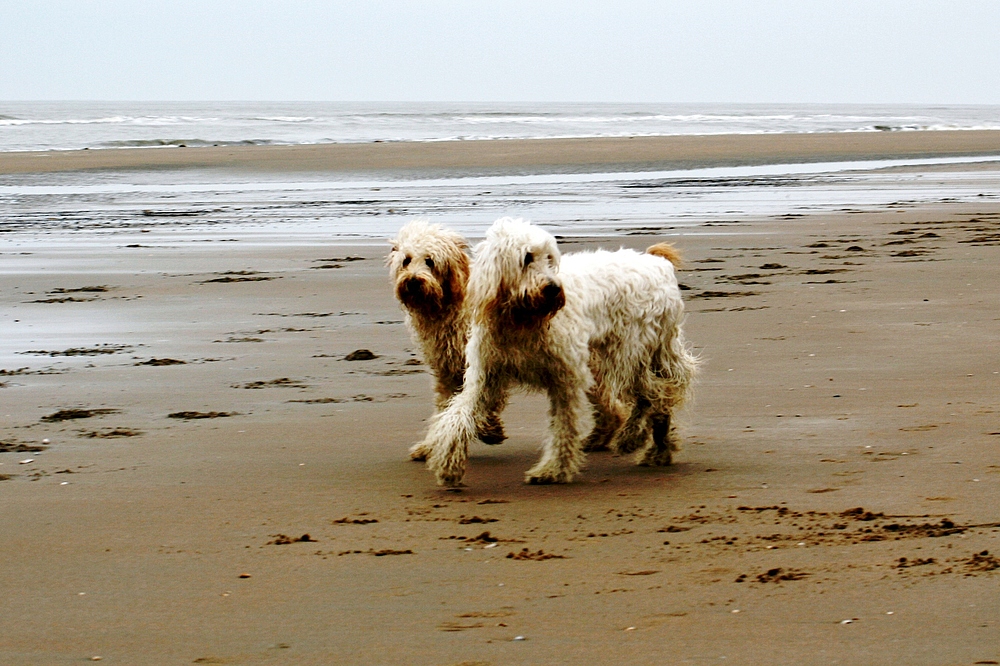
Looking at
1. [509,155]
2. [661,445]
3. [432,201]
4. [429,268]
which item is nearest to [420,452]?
[429,268]

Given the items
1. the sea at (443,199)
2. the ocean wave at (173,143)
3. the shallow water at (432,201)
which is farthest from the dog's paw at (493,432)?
the ocean wave at (173,143)

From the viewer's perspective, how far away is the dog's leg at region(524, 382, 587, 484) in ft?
18.9

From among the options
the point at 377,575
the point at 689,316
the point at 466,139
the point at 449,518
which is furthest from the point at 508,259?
the point at 466,139

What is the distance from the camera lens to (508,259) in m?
5.50

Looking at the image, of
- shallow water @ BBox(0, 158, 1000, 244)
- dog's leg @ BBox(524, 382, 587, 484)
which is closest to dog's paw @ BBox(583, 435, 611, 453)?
dog's leg @ BBox(524, 382, 587, 484)

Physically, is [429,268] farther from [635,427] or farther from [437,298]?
[635,427]

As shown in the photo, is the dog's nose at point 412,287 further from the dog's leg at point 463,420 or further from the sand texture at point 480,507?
the sand texture at point 480,507

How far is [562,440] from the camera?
5.77 meters

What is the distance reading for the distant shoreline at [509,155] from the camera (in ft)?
108

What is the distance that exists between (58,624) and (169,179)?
86.4ft

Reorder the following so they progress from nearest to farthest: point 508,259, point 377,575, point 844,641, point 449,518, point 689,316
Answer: point 844,641 < point 377,575 < point 449,518 < point 508,259 < point 689,316

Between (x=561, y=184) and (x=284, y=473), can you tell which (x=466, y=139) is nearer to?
(x=561, y=184)

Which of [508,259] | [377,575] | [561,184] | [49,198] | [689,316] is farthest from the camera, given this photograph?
[561,184]

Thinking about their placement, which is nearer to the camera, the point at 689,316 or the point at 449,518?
the point at 449,518
